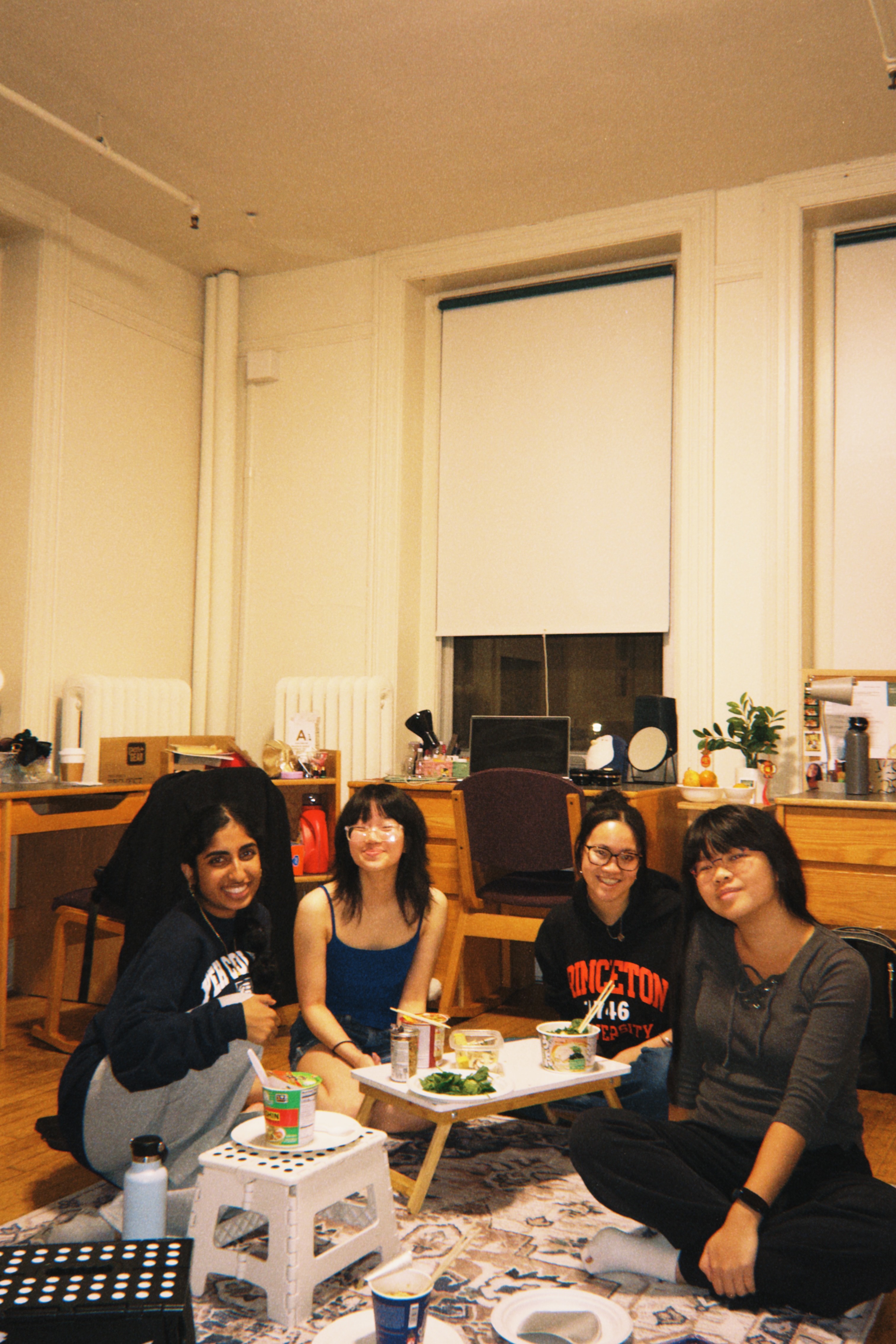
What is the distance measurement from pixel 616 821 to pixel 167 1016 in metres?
1.12

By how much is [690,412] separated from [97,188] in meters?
2.45

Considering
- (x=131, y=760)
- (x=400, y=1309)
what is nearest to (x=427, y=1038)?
(x=400, y=1309)

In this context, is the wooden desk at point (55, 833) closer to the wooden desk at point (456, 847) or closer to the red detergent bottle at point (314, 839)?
the red detergent bottle at point (314, 839)

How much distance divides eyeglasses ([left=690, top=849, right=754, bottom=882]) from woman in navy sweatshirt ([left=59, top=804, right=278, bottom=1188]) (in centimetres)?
88

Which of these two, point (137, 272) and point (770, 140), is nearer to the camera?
point (770, 140)

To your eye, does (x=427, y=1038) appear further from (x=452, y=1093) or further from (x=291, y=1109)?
(x=291, y=1109)

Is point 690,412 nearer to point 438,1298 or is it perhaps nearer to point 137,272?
point 137,272

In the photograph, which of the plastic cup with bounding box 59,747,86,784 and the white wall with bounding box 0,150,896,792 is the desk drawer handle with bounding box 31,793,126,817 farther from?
the white wall with bounding box 0,150,896,792

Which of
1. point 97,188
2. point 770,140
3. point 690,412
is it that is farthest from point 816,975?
point 97,188

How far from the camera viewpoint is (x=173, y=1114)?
209 centimetres

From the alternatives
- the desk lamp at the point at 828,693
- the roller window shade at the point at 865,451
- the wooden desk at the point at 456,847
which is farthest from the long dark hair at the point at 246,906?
the roller window shade at the point at 865,451

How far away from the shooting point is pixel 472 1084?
206 cm

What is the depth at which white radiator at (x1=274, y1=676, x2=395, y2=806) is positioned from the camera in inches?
175

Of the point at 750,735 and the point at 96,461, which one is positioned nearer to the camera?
the point at 750,735
